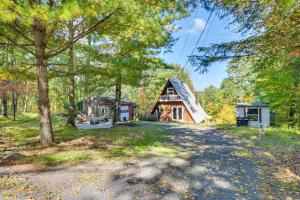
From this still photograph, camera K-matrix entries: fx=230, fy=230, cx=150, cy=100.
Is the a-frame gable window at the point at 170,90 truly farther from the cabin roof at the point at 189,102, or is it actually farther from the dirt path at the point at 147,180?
the dirt path at the point at 147,180

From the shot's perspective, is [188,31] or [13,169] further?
[188,31]

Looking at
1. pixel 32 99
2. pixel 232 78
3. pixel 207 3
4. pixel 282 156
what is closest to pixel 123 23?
pixel 207 3

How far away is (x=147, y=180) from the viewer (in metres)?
5.33

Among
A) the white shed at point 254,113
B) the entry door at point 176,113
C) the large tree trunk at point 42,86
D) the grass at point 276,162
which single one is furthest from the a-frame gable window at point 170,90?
A: the large tree trunk at point 42,86

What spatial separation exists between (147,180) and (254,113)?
54.7 feet

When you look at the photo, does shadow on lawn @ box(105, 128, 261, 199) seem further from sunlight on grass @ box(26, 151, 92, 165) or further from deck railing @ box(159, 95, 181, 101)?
deck railing @ box(159, 95, 181, 101)

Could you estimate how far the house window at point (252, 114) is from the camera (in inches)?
763

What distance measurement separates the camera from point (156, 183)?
16.9 ft

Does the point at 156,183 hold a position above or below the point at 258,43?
below

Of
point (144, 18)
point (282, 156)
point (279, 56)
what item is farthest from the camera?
point (282, 156)

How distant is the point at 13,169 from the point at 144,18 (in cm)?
531

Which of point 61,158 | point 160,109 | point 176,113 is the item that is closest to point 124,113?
point 160,109

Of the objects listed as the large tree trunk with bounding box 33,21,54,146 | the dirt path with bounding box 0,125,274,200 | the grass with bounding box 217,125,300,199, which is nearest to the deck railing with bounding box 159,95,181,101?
the grass with bounding box 217,125,300,199

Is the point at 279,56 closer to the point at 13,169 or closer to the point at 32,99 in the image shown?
the point at 13,169
